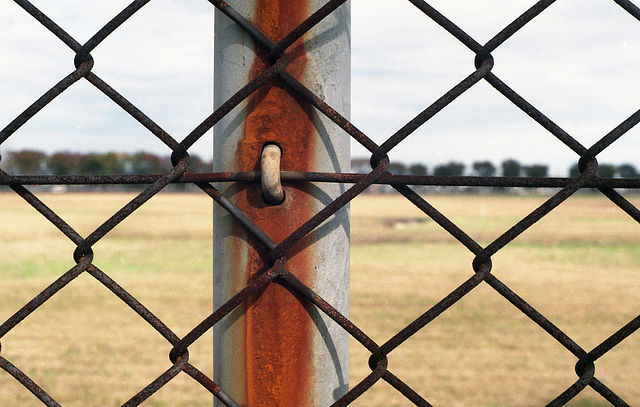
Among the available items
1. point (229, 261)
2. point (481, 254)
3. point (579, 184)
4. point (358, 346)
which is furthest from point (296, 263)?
point (358, 346)

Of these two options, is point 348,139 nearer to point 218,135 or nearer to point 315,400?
point 218,135

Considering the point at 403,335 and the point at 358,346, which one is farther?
the point at 358,346

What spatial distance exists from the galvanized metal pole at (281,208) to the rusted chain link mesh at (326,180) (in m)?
0.02

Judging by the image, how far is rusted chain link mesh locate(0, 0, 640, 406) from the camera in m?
0.48

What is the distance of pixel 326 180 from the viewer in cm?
48

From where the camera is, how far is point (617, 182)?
1.63 feet

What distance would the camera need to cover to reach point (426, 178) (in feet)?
1.58

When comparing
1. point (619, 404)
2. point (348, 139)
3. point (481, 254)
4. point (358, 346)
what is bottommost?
point (619, 404)

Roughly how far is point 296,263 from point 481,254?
18cm

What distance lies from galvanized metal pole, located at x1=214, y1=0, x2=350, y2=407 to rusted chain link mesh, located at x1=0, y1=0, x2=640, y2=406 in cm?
2

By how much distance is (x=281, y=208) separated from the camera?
503mm

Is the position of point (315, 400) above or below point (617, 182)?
below

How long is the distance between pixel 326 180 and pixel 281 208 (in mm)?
55

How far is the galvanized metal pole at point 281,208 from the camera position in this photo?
502 millimetres
